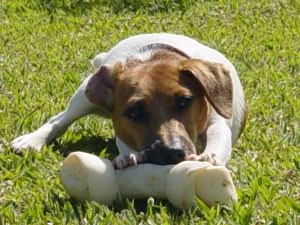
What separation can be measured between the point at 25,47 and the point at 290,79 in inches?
107

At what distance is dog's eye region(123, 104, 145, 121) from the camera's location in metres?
4.91

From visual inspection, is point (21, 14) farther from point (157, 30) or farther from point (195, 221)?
point (195, 221)

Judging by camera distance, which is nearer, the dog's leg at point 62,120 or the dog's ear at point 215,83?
the dog's ear at point 215,83

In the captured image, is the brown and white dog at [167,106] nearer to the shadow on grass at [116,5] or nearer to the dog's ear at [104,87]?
the dog's ear at [104,87]

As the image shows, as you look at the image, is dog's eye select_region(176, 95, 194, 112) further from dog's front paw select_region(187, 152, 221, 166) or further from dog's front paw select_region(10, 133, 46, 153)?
dog's front paw select_region(10, 133, 46, 153)

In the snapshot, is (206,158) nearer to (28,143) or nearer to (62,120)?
(28,143)

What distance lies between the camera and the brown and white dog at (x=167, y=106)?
15.5ft

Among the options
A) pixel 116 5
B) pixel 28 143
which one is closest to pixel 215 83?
pixel 28 143

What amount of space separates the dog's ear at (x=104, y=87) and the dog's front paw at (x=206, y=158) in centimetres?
79

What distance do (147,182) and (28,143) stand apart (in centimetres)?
142

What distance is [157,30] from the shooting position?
946 cm

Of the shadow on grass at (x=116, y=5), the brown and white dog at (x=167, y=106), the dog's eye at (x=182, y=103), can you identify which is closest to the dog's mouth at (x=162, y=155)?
the brown and white dog at (x=167, y=106)

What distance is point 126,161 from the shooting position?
462cm

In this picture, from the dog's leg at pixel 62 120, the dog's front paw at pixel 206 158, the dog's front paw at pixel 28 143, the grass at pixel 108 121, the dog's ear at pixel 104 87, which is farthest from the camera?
the dog's leg at pixel 62 120
